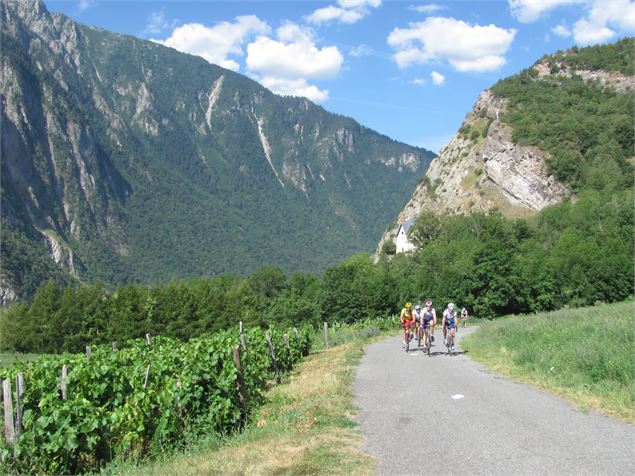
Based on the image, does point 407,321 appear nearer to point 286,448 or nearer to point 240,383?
point 240,383

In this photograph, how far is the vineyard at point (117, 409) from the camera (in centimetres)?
838

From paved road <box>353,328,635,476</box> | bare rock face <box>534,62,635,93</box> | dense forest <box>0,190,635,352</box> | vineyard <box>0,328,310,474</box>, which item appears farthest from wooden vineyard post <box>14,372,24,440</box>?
bare rock face <box>534,62,635,93</box>

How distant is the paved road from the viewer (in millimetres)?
7516

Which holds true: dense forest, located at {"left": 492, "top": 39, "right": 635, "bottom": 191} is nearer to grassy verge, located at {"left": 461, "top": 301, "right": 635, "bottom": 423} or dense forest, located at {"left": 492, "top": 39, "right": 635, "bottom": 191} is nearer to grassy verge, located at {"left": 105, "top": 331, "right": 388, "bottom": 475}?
grassy verge, located at {"left": 461, "top": 301, "right": 635, "bottom": 423}

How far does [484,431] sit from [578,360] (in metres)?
5.91

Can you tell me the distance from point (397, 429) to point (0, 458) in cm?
579

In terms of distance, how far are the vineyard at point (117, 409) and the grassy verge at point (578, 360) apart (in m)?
6.52

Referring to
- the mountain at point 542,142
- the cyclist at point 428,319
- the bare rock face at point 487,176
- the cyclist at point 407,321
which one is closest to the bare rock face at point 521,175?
the bare rock face at point 487,176

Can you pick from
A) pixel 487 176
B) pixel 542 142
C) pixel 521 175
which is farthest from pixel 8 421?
pixel 487 176

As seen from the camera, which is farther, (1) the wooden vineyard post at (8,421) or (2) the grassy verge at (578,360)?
(2) the grassy verge at (578,360)

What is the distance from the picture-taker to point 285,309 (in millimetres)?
87000

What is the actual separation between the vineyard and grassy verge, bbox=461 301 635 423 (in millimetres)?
6524

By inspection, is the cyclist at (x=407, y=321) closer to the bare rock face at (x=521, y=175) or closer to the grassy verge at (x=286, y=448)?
the grassy verge at (x=286, y=448)

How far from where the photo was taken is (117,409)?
911 centimetres
